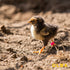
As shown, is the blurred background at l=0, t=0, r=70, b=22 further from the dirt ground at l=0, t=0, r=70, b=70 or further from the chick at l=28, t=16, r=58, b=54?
the chick at l=28, t=16, r=58, b=54

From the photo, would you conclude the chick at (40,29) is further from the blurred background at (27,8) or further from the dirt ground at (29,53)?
the blurred background at (27,8)

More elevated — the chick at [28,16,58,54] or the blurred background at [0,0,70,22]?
the blurred background at [0,0,70,22]

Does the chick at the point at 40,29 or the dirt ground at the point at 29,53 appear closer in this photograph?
the dirt ground at the point at 29,53

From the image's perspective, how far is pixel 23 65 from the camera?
2.74m

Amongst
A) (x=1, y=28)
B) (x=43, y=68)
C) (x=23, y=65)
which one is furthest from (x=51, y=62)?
(x=1, y=28)

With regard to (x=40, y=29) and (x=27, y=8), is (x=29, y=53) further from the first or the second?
(x=27, y=8)

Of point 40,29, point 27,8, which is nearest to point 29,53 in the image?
point 40,29

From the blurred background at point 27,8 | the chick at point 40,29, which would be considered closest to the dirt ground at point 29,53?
the chick at point 40,29

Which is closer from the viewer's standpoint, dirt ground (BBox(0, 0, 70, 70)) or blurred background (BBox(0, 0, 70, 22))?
dirt ground (BBox(0, 0, 70, 70))

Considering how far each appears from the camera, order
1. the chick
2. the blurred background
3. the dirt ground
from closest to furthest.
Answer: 1. the dirt ground
2. the chick
3. the blurred background

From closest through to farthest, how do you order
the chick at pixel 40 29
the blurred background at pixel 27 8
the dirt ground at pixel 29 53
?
the dirt ground at pixel 29 53 < the chick at pixel 40 29 < the blurred background at pixel 27 8

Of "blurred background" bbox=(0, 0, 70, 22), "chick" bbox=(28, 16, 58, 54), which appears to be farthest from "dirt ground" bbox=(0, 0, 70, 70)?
"blurred background" bbox=(0, 0, 70, 22)

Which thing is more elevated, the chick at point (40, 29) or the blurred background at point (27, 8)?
the blurred background at point (27, 8)

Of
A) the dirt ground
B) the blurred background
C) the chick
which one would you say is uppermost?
the blurred background
